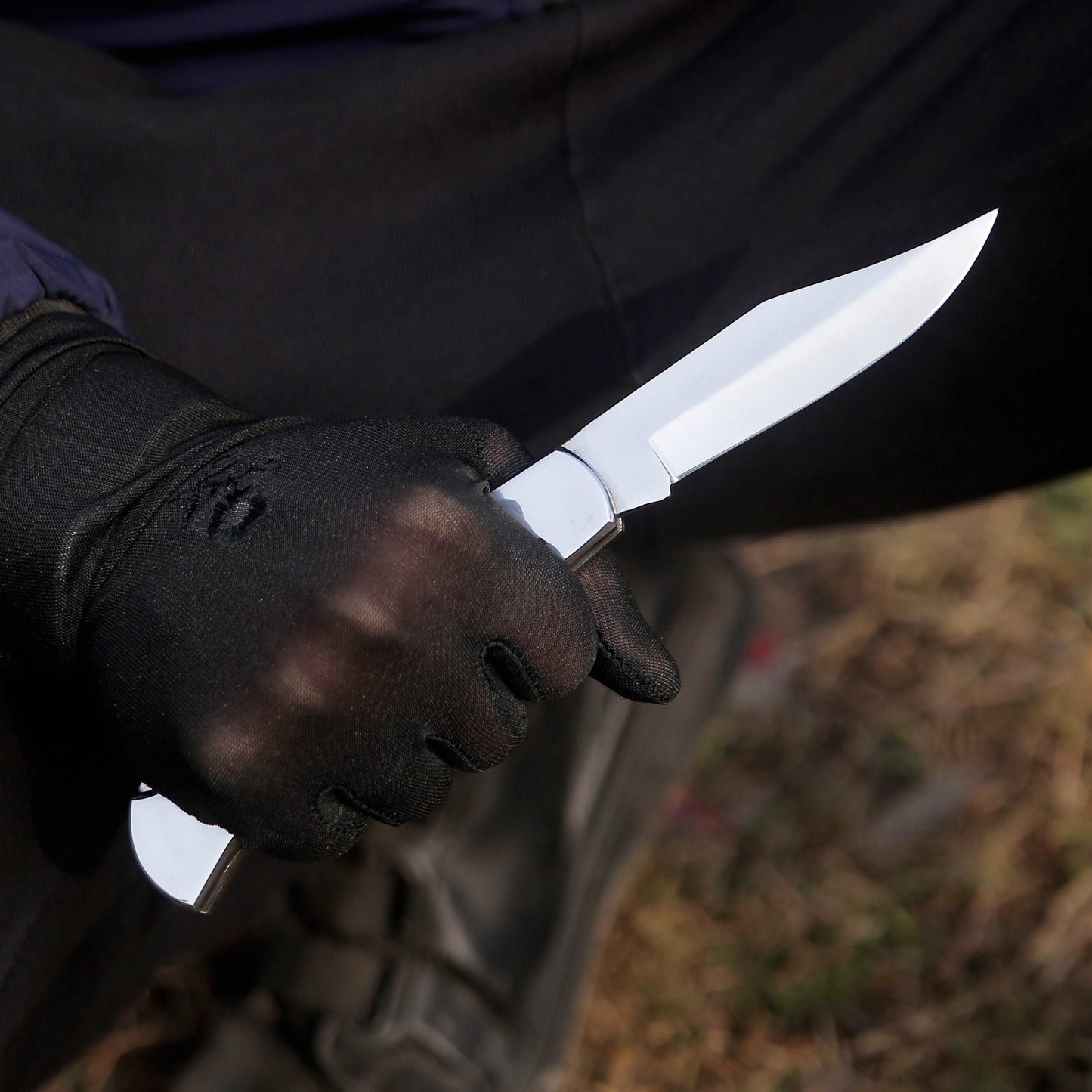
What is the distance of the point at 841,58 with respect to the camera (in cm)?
66

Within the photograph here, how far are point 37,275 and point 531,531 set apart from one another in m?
0.30

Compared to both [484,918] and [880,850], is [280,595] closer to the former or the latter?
[484,918]

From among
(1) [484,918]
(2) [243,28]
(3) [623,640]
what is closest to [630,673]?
(3) [623,640]

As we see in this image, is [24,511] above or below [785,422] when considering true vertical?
above

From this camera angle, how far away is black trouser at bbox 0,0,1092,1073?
0.65 meters

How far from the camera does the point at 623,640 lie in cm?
58

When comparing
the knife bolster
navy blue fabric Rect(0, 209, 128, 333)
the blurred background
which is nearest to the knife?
the knife bolster

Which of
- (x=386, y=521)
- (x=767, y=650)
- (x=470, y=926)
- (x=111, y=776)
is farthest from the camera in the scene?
(x=767, y=650)

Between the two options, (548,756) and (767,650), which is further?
(767,650)

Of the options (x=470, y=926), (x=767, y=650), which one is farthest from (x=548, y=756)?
(x=767, y=650)

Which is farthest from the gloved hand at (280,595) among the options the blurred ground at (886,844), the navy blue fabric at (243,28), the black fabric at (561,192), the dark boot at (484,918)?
the blurred ground at (886,844)

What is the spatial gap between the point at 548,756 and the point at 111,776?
1.74 ft

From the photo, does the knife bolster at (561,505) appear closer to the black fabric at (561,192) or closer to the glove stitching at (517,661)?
the glove stitching at (517,661)

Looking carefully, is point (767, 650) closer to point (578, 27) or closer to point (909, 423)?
point (909, 423)
